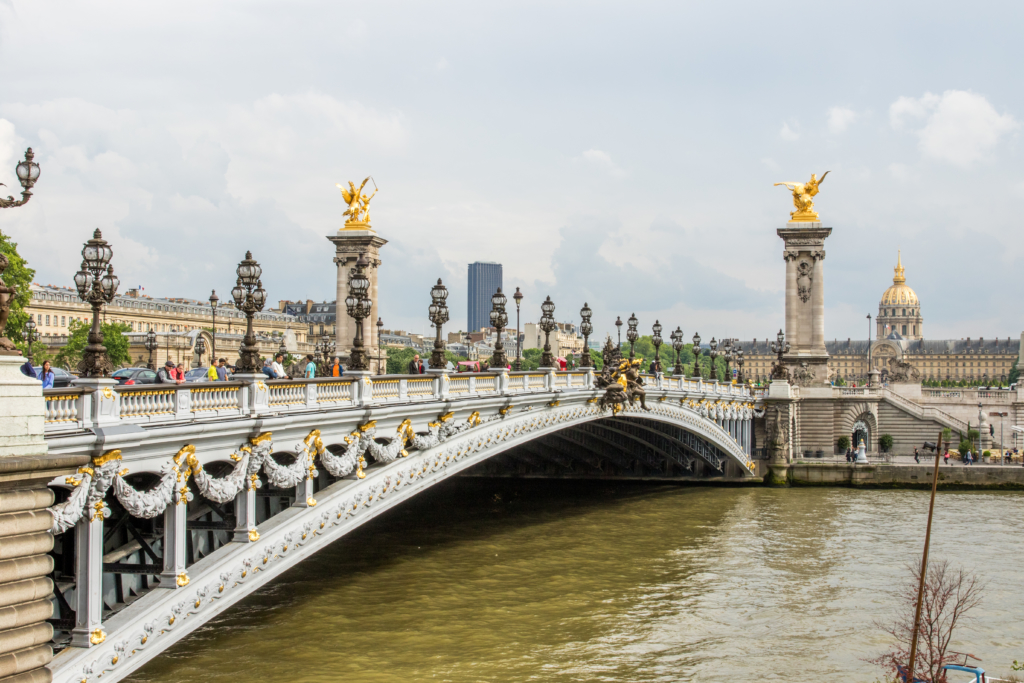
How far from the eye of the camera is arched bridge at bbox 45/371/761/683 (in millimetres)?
12750

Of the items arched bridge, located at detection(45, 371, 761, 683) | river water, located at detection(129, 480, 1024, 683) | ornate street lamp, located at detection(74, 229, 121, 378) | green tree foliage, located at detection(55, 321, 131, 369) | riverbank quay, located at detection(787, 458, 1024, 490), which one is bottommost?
river water, located at detection(129, 480, 1024, 683)

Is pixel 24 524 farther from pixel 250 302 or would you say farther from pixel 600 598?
pixel 600 598

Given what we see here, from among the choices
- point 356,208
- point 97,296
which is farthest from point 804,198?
point 97,296

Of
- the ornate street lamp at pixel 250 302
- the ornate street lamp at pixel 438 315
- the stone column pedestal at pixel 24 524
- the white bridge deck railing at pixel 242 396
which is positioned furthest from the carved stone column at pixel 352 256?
the stone column pedestal at pixel 24 524

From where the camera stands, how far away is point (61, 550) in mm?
14992

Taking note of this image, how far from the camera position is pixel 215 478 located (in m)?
15.3

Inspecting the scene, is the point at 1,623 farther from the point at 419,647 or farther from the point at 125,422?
the point at 419,647

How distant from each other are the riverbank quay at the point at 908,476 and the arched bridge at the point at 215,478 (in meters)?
27.3

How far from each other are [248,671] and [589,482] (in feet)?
102

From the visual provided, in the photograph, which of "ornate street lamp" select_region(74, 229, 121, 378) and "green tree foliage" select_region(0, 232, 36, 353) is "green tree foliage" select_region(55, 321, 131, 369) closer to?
"green tree foliage" select_region(0, 232, 36, 353)

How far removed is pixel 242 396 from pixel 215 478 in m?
1.29

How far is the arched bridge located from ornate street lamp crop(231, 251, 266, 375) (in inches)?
17.7

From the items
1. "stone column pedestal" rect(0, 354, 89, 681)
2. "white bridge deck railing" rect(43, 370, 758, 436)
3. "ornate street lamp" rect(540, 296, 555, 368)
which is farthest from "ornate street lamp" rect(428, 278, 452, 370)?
"stone column pedestal" rect(0, 354, 89, 681)

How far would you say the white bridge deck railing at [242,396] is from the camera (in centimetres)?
1254
